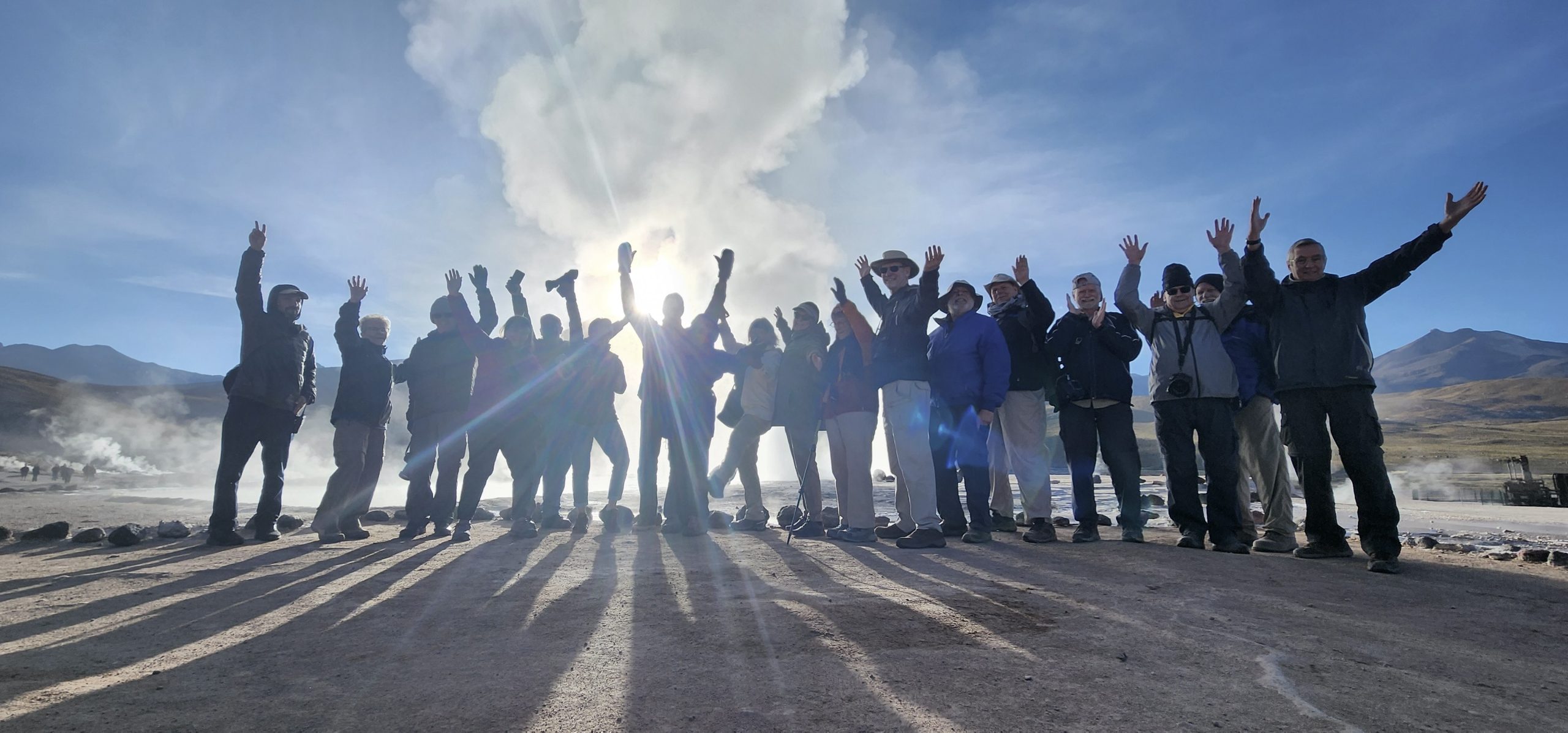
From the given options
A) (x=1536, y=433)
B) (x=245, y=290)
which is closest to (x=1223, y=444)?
(x=245, y=290)

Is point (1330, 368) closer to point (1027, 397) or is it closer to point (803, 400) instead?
point (1027, 397)

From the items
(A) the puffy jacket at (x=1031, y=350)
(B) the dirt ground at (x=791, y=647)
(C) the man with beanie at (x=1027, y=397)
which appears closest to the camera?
(B) the dirt ground at (x=791, y=647)

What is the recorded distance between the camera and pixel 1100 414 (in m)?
6.25

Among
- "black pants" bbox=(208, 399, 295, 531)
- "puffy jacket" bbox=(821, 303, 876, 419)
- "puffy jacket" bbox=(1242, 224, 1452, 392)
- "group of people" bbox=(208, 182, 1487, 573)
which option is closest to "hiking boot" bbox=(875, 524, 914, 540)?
"group of people" bbox=(208, 182, 1487, 573)

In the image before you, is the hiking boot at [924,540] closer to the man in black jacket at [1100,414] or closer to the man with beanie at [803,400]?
the man in black jacket at [1100,414]

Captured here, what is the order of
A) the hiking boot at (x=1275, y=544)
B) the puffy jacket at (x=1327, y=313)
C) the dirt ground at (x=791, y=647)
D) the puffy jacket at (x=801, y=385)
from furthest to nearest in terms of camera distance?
the puffy jacket at (x=801, y=385), the hiking boot at (x=1275, y=544), the puffy jacket at (x=1327, y=313), the dirt ground at (x=791, y=647)

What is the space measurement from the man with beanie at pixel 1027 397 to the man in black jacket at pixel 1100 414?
0.77ft

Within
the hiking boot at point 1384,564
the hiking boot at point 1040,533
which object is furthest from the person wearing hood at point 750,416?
the hiking boot at point 1384,564

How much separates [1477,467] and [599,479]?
6292 cm

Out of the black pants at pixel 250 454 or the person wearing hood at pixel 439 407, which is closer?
the black pants at pixel 250 454

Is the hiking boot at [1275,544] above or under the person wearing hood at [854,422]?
under

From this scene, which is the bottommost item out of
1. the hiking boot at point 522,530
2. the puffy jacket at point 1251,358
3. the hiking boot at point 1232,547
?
the hiking boot at point 1232,547

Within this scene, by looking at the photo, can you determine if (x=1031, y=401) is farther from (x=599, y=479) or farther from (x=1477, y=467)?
(x=1477, y=467)

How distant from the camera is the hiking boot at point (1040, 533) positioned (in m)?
5.99
